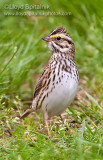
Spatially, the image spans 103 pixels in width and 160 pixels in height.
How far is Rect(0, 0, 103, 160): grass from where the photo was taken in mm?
4465

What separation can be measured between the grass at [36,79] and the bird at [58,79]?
20cm

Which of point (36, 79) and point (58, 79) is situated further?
point (36, 79)

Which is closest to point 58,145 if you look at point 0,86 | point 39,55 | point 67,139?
point 67,139

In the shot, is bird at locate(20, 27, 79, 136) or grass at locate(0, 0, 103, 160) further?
bird at locate(20, 27, 79, 136)

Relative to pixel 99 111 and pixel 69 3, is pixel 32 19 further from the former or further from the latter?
pixel 99 111

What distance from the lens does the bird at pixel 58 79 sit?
5328mm

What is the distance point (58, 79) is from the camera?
5.31 meters

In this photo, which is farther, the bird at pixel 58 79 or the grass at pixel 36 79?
the bird at pixel 58 79

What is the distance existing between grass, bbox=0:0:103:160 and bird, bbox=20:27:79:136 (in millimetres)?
197

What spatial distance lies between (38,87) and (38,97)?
0.43 ft

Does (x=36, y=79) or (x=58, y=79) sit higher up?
(x=36, y=79)

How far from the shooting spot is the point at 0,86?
247 inches

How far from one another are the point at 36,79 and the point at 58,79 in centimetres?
248

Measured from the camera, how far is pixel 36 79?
25.5 ft
